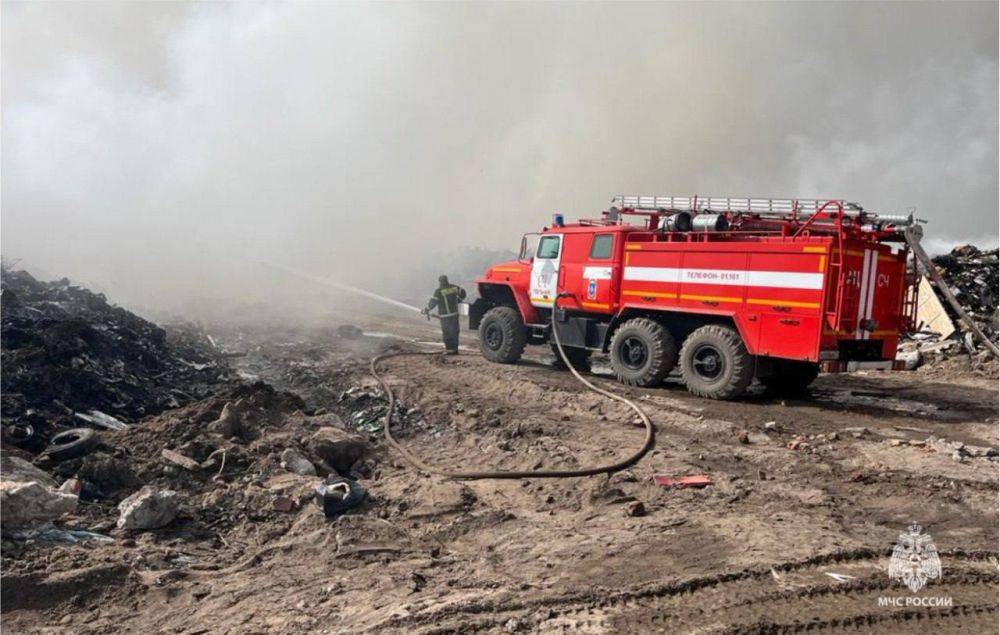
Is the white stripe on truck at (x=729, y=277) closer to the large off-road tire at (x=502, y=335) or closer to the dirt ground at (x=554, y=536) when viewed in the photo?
the dirt ground at (x=554, y=536)

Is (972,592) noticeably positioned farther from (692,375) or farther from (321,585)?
(692,375)

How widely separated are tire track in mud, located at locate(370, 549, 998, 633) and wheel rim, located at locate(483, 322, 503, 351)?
25.5 ft

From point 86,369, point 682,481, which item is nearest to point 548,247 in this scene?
point 682,481

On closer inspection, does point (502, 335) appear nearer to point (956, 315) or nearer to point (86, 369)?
point (86, 369)

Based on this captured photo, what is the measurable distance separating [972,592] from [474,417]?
16.2 ft

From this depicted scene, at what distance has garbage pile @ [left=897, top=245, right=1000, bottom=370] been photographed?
11500 millimetres

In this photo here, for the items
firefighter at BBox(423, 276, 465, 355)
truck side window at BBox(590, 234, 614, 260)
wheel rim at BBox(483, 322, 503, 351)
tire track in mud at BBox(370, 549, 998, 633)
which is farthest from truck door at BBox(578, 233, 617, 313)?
tire track in mud at BBox(370, 549, 998, 633)

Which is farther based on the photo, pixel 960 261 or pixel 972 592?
pixel 960 261

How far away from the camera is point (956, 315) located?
12.2 metres

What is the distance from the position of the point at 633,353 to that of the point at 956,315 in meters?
6.93

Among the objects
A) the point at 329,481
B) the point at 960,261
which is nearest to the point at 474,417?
the point at 329,481

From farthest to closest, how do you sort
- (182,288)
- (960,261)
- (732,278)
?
(182,288) → (960,261) → (732,278)

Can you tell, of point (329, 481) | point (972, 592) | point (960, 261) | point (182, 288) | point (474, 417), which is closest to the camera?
point (972, 592)

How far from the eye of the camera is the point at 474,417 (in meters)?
7.72
